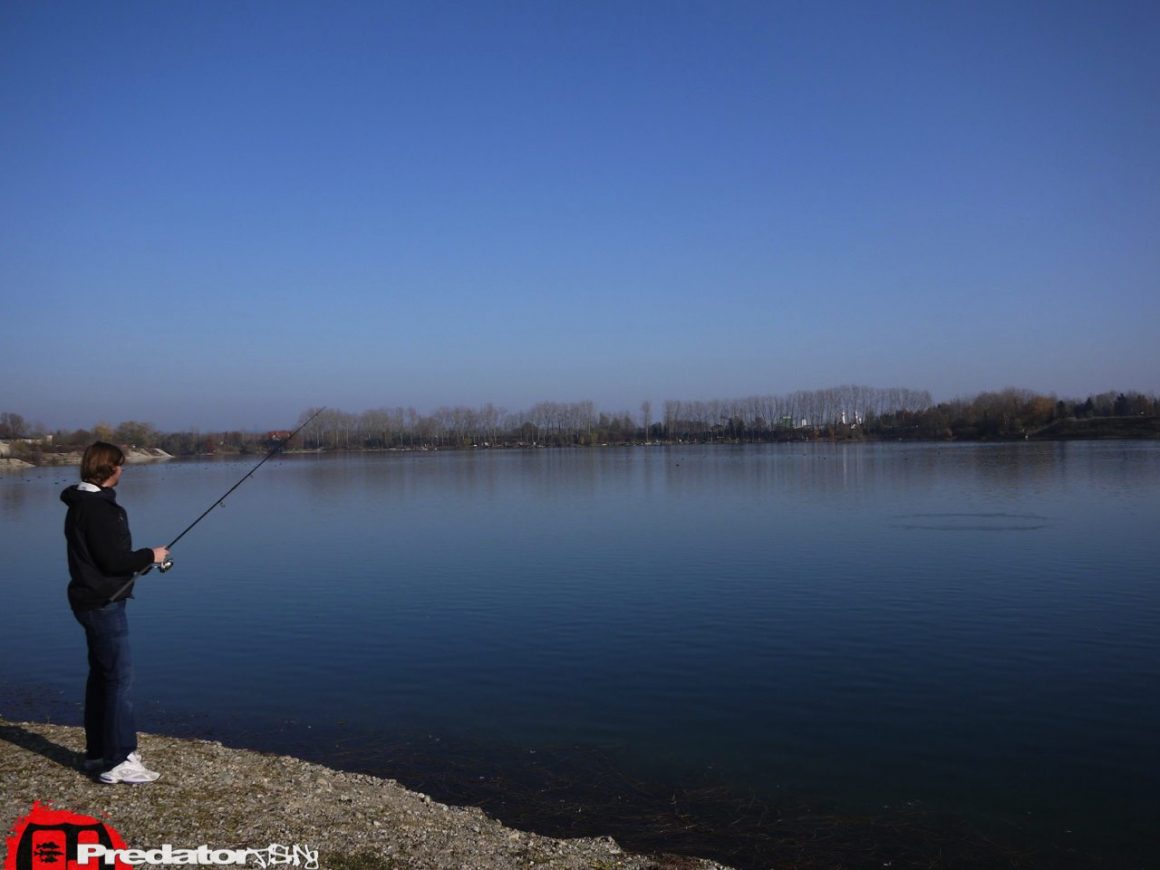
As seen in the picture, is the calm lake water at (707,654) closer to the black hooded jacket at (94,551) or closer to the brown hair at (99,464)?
the black hooded jacket at (94,551)

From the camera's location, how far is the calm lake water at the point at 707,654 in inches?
335

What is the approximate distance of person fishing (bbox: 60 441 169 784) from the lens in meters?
6.09

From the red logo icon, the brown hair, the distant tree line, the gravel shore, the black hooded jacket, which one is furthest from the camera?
the distant tree line

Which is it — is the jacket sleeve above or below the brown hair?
below

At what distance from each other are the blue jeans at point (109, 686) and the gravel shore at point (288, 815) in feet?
1.02

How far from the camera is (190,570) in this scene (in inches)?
867

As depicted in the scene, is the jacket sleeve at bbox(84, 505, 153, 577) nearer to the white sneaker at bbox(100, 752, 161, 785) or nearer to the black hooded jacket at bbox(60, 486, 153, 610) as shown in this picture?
the black hooded jacket at bbox(60, 486, 153, 610)

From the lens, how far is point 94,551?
6098 millimetres

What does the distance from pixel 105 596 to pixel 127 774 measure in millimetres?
1370

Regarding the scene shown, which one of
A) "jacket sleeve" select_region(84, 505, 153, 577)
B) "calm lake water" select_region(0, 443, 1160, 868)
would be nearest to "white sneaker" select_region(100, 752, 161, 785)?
"jacket sleeve" select_region(84, 505, 153, 577)

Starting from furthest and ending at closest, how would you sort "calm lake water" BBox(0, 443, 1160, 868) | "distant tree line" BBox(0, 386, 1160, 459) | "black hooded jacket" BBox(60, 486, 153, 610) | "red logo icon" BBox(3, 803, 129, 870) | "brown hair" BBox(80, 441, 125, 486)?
"distant tree line" BBox(0, 386, 1160, 459) < "calm lake water" BBox(0, 443, 1160, 868) < "brown hair" BBox(80, 441, 125, 486) < "black hooded jacket" BBox(60, 486, 153, 610) < "red logo icon" BBox(3, 803, 129, 870)

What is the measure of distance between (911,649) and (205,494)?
45979 millimetres

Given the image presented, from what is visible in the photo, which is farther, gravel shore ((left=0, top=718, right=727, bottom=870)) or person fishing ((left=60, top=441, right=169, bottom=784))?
person fishing ((left=60, top=441, right=169, bottom=784))

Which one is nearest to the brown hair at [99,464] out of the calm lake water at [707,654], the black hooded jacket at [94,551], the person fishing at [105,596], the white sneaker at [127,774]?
the person fishing at [105,596]
